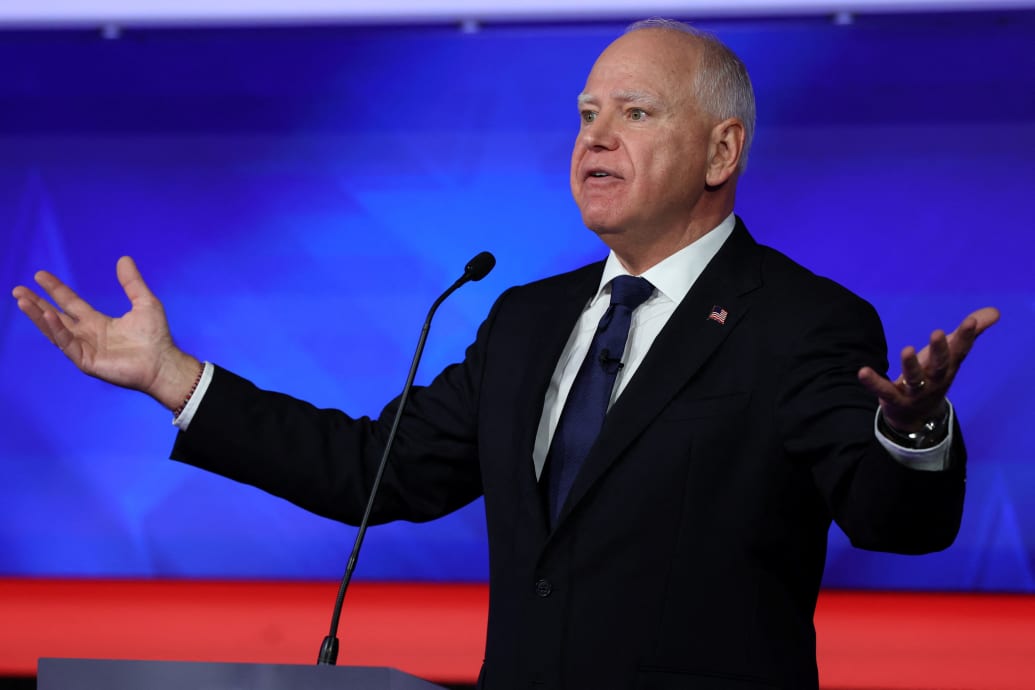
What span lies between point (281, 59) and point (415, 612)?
1.36 metres

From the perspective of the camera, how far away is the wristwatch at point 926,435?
138cm

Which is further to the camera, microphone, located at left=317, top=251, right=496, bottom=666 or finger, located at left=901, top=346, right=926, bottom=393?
microphone, located at left=317, top=251, right=496, bottom=666

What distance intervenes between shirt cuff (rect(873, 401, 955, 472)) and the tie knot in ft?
1.64

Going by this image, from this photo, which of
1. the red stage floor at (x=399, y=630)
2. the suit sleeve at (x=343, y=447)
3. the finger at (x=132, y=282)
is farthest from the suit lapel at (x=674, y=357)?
the red stage floor at (x=399, y=630)

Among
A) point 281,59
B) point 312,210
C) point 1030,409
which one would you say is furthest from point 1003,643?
point 281,59

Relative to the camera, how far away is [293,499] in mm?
1870

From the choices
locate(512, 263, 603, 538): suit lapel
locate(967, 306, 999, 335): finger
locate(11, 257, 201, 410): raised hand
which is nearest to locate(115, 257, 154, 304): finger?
locate(11, 257, 201, 410): raised hand

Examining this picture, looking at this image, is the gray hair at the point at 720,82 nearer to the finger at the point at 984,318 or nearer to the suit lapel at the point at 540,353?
the suit lapel at the point at 540,353

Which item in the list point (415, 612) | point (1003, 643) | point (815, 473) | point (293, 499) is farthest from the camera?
point (415, 612)

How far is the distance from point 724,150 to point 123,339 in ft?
3.03

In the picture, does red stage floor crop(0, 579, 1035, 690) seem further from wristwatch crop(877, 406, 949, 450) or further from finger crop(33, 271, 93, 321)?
wristwatch crop(877, 406, 949, 450)

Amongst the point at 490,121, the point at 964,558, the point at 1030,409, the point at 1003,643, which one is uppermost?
the point at 490,121

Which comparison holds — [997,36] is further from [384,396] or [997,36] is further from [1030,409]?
[384,396]

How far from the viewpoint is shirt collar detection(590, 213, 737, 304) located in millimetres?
1836
